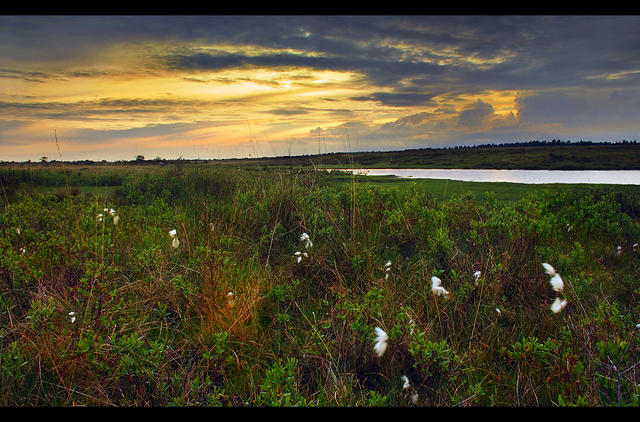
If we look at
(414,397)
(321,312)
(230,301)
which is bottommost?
(414,397)

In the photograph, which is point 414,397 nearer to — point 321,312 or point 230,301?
point 321,312

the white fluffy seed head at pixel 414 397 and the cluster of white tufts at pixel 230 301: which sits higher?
the cluster of white tufts at pixel 230 301

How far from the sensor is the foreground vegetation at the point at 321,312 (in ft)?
8.70

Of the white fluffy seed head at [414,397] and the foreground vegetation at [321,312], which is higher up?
the foreground vegetation at [321,312]

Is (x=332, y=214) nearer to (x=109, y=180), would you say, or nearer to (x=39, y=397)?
(x=39, y=397)

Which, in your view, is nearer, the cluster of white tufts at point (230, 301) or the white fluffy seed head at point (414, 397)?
the white fluffy seed head at point (414, 397)

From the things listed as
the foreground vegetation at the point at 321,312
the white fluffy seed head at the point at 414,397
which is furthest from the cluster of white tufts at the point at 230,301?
the white fluffy seed head at the point at 414,397

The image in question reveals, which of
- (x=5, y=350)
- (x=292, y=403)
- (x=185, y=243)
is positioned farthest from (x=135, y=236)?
(x=292, y=403)

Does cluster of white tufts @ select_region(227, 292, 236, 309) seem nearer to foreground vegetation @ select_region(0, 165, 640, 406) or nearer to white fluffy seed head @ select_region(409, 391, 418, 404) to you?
foreground vegetation @ select_region(0, 165, 640, 406)

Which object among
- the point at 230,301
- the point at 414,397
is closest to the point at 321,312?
the point at 230,301

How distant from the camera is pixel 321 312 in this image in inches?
147

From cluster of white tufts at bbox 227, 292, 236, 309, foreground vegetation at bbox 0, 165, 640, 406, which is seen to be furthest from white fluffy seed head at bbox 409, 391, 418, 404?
cluster of white tufts at bbox 227, 292, 236, 309

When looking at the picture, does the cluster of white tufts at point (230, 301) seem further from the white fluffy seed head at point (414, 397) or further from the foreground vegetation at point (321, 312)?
the white fluffy seed head at point (414, 397)
